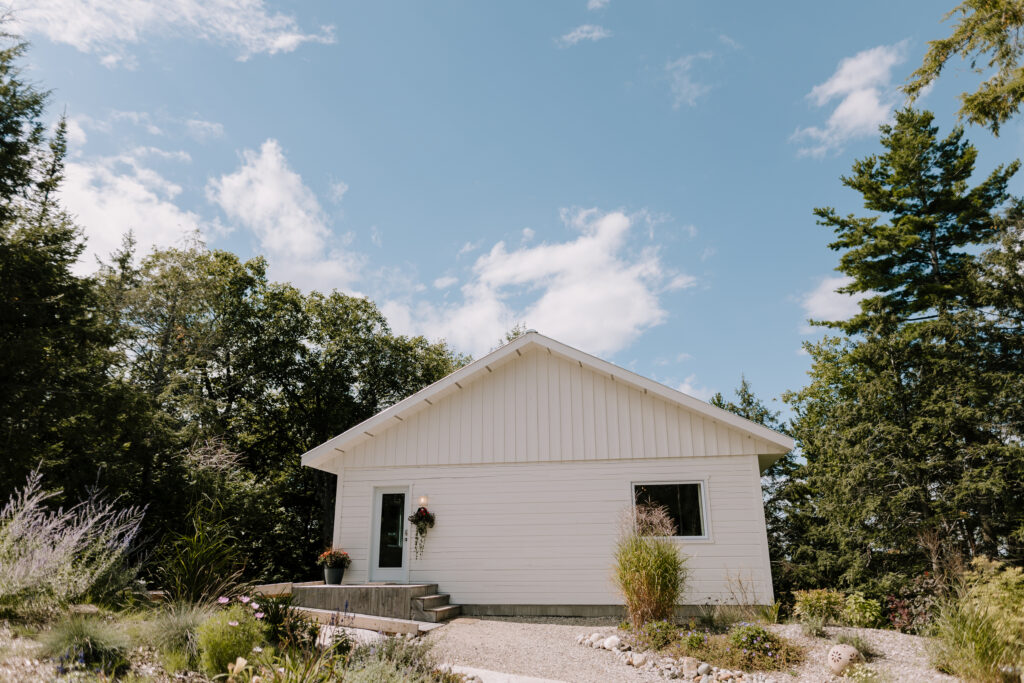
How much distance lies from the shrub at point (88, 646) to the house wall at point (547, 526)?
6.27m

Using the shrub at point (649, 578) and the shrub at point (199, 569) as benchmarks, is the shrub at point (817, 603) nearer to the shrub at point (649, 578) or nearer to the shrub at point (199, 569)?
the shrub at point (649, 578)

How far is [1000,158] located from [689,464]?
1175 centimetres

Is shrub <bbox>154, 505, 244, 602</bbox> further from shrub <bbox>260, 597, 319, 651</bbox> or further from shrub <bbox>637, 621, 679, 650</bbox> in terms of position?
shrub <bbox>637, 621, 679, 650</bbox>

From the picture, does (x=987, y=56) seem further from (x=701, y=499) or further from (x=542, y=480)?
(x=542, y=480)

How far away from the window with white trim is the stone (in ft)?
9.98

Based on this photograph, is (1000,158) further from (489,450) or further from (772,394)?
(489,450)

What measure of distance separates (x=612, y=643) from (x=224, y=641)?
174 inches

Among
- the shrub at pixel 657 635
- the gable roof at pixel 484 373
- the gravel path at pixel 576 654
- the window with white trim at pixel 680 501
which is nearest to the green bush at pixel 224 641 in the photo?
the gravel path at pixel 576 654

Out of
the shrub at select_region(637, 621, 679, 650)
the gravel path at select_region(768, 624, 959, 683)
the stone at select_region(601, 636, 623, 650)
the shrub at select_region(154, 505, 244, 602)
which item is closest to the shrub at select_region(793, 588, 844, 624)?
the gravel path at select_region(768, 624, 959, 683)

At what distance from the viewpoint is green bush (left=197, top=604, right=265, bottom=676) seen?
4.11 meters

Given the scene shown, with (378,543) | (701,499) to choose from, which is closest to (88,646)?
(378,543)

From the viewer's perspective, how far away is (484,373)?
10922 millimetres

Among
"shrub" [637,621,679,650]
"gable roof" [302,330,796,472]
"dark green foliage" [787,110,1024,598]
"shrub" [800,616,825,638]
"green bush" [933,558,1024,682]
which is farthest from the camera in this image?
"dark green foliage" [787,110,1024,598]

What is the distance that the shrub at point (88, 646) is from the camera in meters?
3.92
